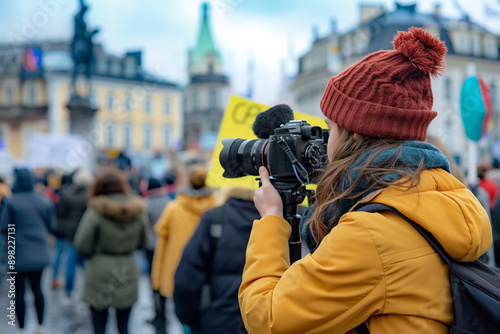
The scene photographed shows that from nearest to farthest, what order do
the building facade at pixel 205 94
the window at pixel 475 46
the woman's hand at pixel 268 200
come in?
the woman's hand at pixel 268 200 → the window at pixel 475 46 → the building facade at pixel 205 94

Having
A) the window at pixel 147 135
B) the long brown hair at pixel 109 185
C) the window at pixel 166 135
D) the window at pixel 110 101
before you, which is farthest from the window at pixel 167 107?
the long brown hair at pixel 109 185

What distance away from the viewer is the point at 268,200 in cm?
170

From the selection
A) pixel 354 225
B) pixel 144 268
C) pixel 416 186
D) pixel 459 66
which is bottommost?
pixel 144 268

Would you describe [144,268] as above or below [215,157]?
below

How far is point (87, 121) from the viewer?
1578 centimetres

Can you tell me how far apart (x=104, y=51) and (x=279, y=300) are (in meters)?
47.9

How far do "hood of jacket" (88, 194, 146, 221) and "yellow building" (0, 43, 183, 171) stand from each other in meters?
38.2

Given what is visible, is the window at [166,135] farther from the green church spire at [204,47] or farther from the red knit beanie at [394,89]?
the red knit beanie at [394,89]

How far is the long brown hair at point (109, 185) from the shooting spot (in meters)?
4.85

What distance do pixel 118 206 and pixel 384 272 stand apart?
374cm

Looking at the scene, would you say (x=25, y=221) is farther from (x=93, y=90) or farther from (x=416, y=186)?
(x=93, y=90)

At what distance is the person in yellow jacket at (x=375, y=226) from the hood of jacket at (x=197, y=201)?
304cm

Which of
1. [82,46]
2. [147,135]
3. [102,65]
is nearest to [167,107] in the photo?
[147,135]

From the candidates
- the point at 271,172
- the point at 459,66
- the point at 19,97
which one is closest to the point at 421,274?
the point at 271,172
